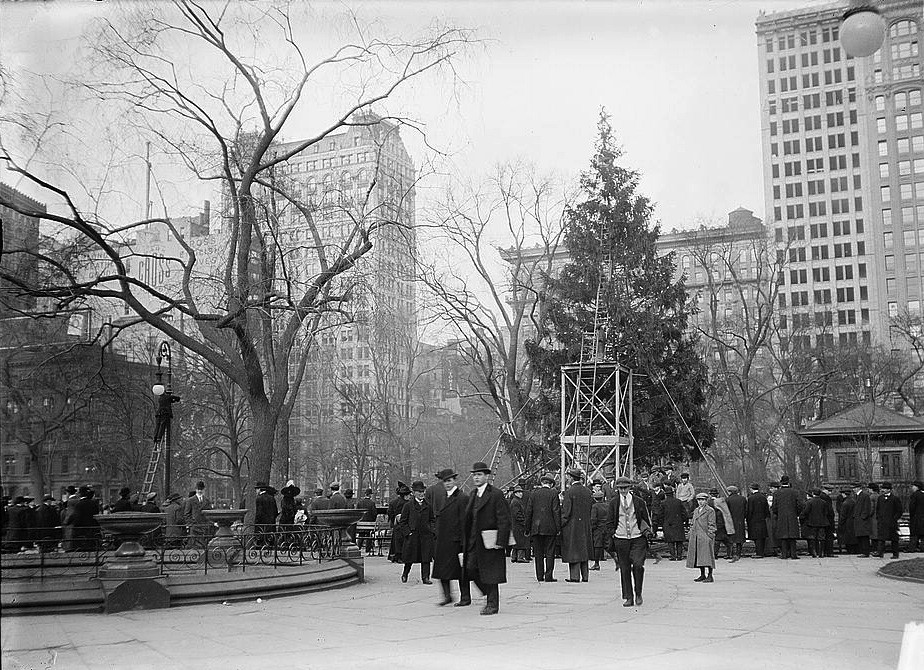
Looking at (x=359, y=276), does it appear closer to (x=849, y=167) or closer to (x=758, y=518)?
(x=758, y=518)

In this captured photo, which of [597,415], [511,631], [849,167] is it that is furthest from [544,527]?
[849,167]

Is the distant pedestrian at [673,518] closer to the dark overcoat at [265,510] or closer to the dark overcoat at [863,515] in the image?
the dark overcoat at [863,515]

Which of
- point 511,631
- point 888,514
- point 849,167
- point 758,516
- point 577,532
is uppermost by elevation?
point 849,167

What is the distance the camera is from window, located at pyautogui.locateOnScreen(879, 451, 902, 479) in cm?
3247

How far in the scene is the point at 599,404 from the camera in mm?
31625

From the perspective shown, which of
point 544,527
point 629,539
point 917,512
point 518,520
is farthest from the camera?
point 917,512

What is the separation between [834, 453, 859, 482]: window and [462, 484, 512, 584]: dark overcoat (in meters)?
24.1

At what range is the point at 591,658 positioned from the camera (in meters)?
8.48

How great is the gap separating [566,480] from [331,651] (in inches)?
809

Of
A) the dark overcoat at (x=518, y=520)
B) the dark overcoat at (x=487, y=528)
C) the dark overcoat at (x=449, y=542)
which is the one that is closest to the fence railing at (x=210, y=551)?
the dark overcoat at (x=449, y=542)

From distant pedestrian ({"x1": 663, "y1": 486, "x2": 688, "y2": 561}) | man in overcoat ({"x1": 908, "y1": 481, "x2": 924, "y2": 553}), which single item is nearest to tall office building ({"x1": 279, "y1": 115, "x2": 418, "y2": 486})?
distant pedestrian ({"x1": 663, "y1": 486, "x2": 688, "y2": 561})

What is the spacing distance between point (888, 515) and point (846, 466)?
12162mm

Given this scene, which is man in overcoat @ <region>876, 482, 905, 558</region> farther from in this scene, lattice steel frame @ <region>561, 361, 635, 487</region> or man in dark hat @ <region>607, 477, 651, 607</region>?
man in dark hat @ <region>607, 477, 651, 607</region>

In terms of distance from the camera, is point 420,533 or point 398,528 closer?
point 420,533
